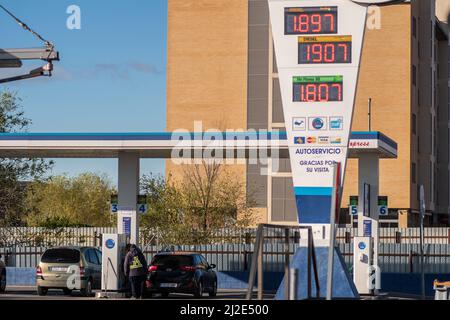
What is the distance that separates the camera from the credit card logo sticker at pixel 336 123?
84.6 ft

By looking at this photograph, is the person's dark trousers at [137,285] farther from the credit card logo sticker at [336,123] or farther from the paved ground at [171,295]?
the credit card logo sticker at [336,123]

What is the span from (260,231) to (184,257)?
18.8 metres

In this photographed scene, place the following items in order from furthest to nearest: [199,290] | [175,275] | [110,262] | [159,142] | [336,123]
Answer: [159,142] < [110,262] < [199,290] < [175,275] < [336,123]

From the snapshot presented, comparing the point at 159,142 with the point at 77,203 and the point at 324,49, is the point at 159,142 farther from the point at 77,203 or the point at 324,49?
the point at 77,203

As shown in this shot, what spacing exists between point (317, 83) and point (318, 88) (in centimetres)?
12

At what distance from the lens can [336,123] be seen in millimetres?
25844

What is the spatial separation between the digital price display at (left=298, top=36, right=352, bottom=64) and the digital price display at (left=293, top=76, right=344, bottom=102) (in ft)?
1.30

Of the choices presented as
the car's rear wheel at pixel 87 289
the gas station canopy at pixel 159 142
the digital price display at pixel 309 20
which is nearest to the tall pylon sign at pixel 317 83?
the digital price display at pixel 309 20

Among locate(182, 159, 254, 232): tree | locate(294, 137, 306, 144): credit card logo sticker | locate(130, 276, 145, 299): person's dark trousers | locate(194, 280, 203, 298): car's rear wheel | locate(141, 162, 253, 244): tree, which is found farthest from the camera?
locate(182, 159, 254, 232): tree

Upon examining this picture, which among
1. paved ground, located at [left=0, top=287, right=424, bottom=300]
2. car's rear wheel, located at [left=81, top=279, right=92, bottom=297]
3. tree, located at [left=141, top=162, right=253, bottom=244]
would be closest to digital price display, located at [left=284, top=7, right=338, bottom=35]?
paved ground, located at [left=0, top=287, right=424, bottom=300]

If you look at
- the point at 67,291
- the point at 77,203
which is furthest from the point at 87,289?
the point at 77,203

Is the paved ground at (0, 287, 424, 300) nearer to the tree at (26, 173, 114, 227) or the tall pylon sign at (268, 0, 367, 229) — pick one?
the tall pylon sign at (268, 0, 367, 229)

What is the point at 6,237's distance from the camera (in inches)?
2253

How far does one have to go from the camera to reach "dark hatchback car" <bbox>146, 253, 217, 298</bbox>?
33.8 meters
